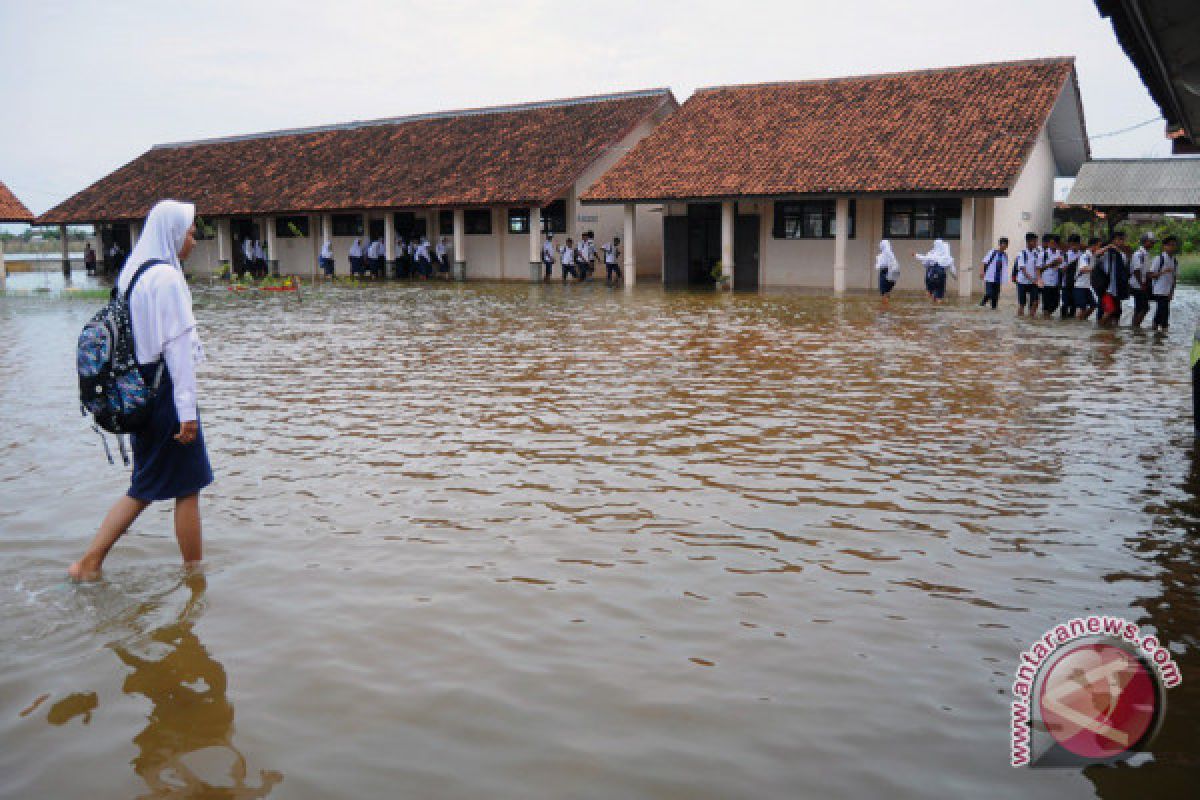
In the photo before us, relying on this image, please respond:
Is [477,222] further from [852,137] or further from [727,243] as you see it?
[852,137]

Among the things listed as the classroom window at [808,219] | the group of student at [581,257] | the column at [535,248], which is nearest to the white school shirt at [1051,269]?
the classroom window at [808,219]

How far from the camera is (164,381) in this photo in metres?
4.75

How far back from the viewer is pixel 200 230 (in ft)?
143

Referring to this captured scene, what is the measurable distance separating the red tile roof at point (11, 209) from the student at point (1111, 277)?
32095mm

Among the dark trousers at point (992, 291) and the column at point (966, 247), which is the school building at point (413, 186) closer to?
the column at point (966, 247)

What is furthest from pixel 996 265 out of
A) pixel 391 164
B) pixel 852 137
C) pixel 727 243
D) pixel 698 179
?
pixel 391 164

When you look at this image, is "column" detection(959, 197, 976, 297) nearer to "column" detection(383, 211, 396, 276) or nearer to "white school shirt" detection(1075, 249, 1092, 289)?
"white school shirt" detection(1075, 249, 1092, 289)

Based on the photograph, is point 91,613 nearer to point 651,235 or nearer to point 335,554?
point 335,554

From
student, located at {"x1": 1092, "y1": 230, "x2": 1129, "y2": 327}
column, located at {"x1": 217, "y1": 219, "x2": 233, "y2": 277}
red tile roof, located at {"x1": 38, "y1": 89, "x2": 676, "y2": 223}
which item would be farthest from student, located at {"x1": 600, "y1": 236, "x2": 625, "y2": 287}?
column, located at {"x1": 217, "y1": 219, "x2": 233, "y2": 277}

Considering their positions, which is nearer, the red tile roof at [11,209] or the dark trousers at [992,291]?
the dark trousers at [992,291]

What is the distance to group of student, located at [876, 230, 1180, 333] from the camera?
16828 millimetres

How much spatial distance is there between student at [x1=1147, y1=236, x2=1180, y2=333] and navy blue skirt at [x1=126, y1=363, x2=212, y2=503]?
16.1 m

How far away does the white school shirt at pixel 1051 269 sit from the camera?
19.4 meters

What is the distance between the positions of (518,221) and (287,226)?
462 inches
